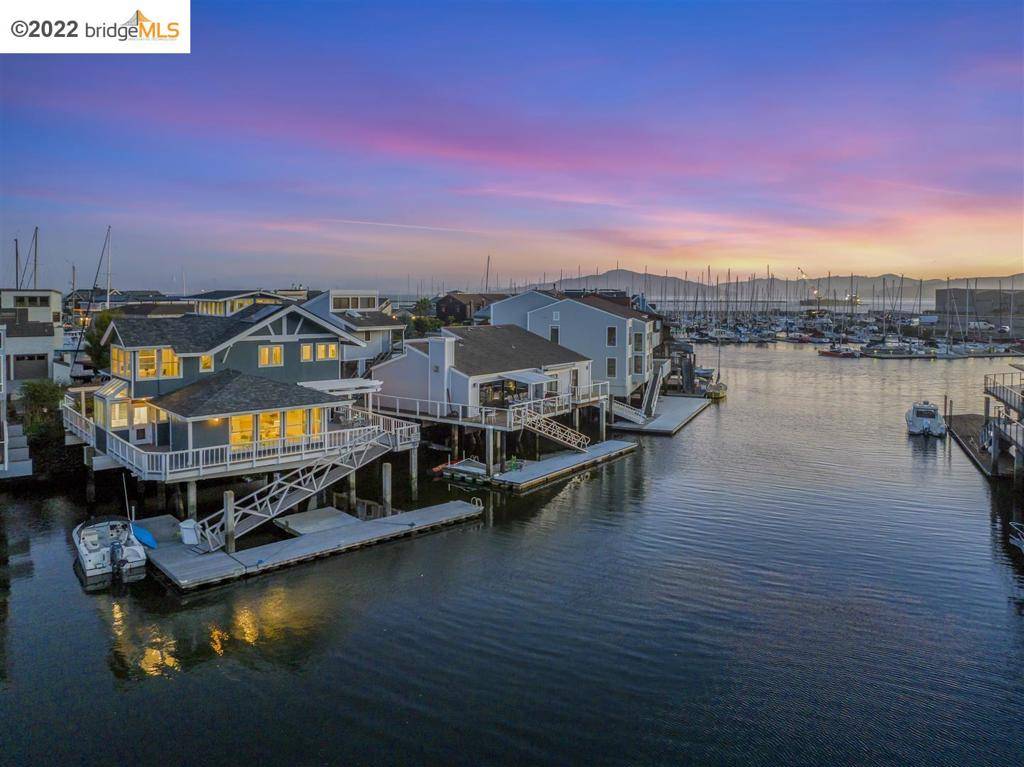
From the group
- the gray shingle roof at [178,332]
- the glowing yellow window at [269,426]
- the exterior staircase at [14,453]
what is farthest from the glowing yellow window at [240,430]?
the exterior staircase at [14,453]

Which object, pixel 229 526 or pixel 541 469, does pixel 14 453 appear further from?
pixel 541 469

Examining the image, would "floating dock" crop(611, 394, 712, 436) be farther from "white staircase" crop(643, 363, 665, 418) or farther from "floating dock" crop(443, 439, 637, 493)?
"floating dock" crop(443, 439, 637, 493)

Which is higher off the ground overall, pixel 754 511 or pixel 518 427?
pixel 518 427

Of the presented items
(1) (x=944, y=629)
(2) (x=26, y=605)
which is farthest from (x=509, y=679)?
(2) (x=26, y=605)

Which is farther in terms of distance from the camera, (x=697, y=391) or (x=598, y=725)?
(x=697, y=391)

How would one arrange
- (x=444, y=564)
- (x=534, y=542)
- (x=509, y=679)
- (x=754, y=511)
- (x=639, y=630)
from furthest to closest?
(x=754, y=511) < (x=534, y=542) < (x=444, y=564) < (x=639, y=630) < (x=509, y=679)

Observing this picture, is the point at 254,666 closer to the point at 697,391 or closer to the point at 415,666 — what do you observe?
the point at 415,666

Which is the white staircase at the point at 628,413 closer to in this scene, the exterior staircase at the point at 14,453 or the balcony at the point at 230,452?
the balcony at the point at 230,452
